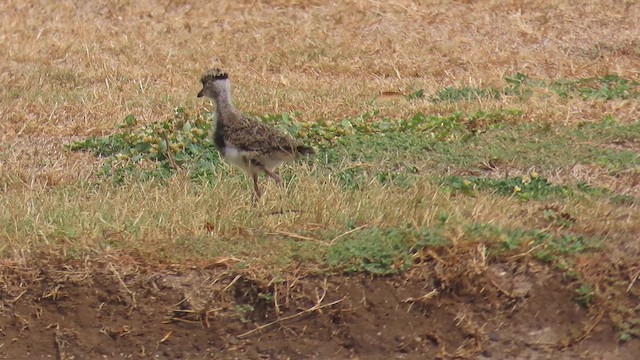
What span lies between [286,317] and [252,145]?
1.29 meters

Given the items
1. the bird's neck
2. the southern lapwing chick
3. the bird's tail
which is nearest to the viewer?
the southern lapwing chick

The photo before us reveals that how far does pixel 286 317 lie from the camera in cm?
590

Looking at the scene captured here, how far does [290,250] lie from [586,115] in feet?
14.6

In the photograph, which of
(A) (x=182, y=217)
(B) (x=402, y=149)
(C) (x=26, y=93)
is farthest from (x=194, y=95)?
(A) (x=182, y=217)

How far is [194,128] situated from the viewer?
29.5ft

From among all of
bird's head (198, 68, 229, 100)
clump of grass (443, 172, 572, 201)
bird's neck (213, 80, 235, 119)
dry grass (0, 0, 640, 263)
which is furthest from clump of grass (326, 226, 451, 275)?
bird's head (198, 68, 229, 100)

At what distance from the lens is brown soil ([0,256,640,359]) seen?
232 inches

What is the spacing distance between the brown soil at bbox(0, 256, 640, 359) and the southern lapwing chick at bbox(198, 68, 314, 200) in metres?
0.99

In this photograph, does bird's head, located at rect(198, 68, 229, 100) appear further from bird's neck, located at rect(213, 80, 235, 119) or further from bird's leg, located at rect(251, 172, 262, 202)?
bird's leg, located at rect(251, 172, 262, 202)

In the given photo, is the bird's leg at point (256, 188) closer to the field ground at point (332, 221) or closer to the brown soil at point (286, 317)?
the field ground at point (332, 221)

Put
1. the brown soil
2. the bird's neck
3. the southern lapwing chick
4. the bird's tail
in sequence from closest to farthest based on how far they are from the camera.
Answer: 1. the brown soil
2. the southern lapwing chick
3. the bird's tail
4. the bird's neck

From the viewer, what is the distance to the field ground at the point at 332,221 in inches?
233

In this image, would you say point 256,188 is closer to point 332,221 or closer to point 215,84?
point 332,221

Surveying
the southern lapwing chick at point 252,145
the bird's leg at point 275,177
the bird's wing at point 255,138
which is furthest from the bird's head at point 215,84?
the bird's leg at point 275,177
